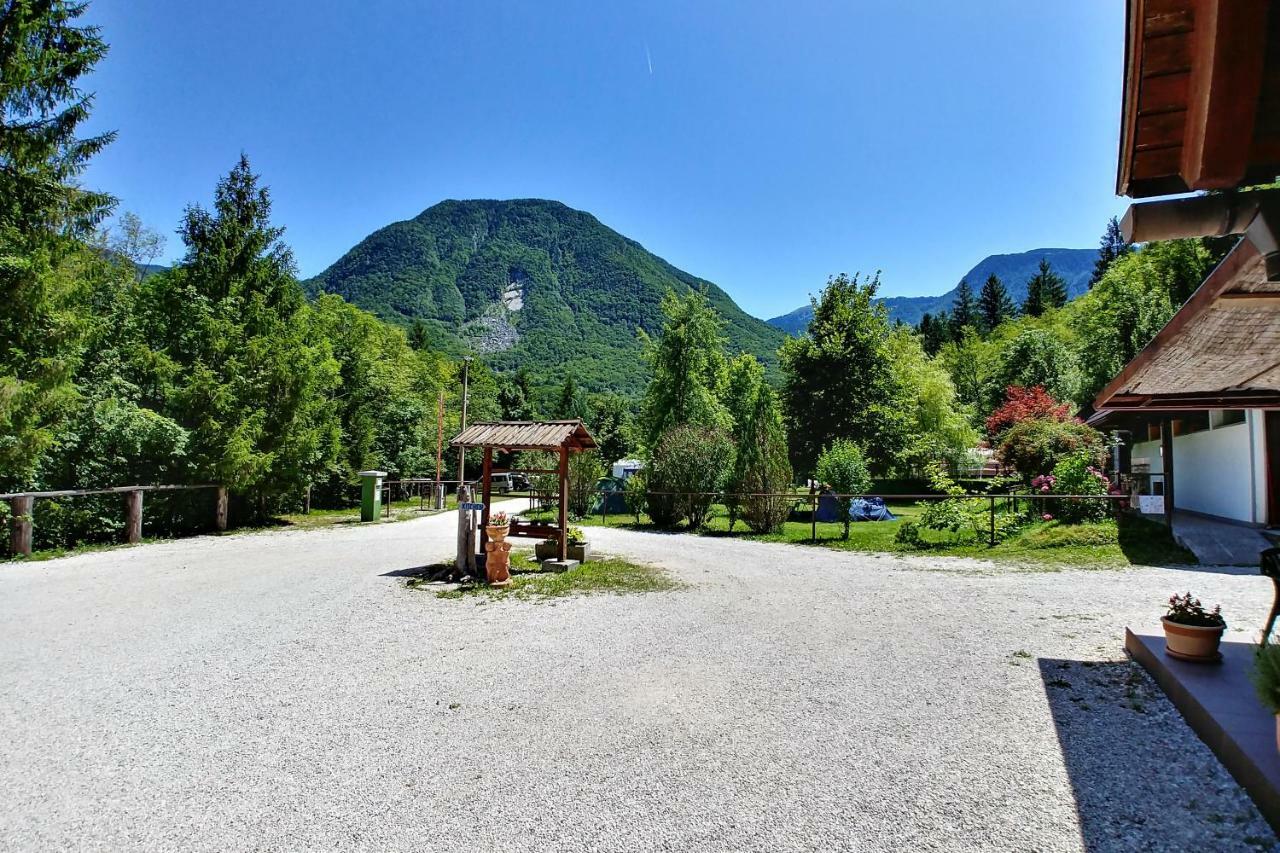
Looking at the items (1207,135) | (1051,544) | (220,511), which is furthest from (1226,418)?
(220,511)

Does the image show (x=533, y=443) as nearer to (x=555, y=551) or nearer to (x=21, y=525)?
(x=555, y=551)

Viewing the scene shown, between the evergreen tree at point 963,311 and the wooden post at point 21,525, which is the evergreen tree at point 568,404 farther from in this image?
the wooden post at point 21,525

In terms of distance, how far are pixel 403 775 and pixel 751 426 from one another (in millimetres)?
13050

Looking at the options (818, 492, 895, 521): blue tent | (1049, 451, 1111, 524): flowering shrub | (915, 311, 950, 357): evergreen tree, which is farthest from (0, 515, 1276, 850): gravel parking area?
(915, 311, 950, 357): evergreen tree

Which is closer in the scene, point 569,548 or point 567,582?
point 567,582

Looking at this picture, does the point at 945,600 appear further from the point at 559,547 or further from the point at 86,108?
the point at 86,108

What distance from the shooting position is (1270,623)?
158 inches

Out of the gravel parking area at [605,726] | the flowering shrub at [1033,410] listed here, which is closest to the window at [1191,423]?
the flowering shrub at [1033,410]

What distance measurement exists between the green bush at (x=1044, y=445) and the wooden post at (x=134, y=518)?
61.9ft

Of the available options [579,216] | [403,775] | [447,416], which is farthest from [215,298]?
[579,216]

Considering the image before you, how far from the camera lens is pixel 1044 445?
14.6 m

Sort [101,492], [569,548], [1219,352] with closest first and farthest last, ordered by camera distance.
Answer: [1219,352] < [569,548] < [101,492]

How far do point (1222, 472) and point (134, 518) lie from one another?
2138 cm

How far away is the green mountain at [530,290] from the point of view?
89.8 metres
